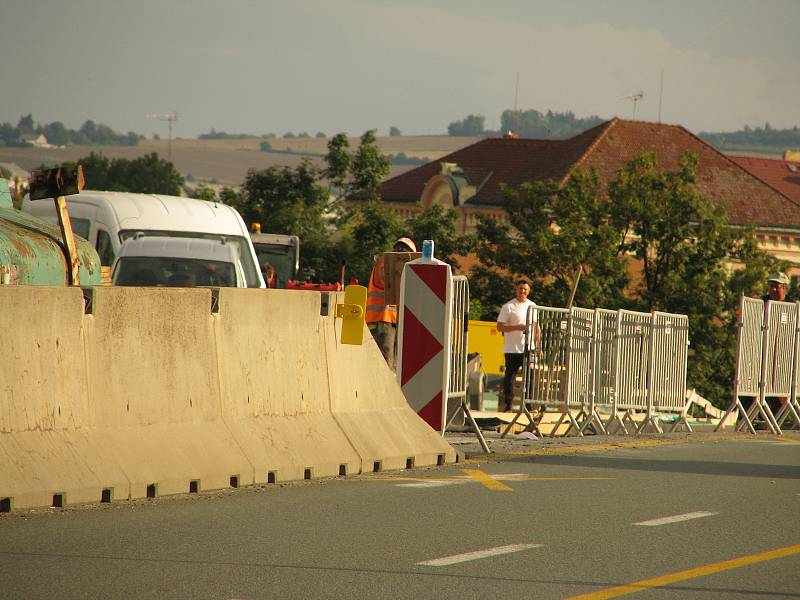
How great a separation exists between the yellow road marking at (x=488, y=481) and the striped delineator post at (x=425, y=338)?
1.23 meters

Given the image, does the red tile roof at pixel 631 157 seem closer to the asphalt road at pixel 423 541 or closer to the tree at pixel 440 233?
the tree at pixel 440 233

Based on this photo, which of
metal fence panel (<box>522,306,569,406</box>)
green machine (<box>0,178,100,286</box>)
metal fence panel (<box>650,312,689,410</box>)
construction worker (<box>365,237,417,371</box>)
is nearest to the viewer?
green machine (<box>0,178,100,286</box>)

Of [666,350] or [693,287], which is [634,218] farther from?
[666,350]

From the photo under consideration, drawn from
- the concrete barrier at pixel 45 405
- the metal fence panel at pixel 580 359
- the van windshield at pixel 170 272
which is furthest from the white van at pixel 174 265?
the concrete barrier at pixel 45 405

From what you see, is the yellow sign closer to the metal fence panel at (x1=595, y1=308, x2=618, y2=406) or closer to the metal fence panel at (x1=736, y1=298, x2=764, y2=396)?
the metal fence panel at (x1=595, y1=308, x2=618, y2=406)

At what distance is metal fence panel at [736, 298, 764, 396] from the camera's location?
19.7m

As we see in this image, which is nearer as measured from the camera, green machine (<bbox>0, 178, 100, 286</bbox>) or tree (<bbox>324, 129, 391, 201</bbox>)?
green machine (<bbox>0, 178, 100, 286</bbox>)

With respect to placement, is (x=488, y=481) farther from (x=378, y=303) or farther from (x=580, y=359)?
(x=580, y=359)

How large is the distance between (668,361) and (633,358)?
1.05 m

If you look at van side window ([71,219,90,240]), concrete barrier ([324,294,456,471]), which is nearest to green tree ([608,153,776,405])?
van side window ([71,219,90,240])

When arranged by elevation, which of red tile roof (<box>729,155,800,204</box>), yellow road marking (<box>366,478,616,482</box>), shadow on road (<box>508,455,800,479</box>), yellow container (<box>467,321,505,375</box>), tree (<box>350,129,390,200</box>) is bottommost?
yellow container (<box>467,321,505,375</box>)

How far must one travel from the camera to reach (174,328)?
32.7 feet

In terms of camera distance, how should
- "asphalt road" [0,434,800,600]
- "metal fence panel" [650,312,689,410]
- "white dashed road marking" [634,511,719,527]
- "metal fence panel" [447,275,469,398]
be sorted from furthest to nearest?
"metal fence panel" [650,312,689,410]
"metal fence panel" [447,275,469,398]
"white dashed road marking" [634,511,719,527]
"asphalt road" [0,434,800,600]

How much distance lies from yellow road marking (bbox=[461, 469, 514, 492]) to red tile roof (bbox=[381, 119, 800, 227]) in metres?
62.6
